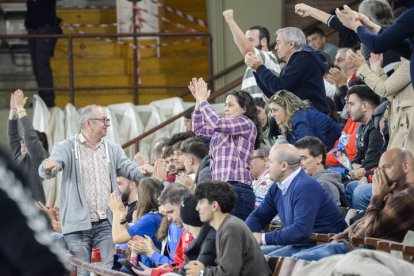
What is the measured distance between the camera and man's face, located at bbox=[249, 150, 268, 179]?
33.3 ft

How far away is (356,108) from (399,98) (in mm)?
1223

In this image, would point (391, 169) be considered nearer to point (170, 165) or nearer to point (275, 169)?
point (275, 169)

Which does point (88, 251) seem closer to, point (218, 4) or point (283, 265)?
point (283, 265)

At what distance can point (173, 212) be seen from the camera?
883 centimetres

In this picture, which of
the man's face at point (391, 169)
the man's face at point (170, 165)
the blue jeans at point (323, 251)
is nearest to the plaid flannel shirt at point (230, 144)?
the man's face at point (170, 165)

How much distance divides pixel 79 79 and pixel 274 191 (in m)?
10.4

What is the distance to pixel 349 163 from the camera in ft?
34.0

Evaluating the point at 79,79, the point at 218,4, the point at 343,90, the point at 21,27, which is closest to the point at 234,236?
the point at 343,90

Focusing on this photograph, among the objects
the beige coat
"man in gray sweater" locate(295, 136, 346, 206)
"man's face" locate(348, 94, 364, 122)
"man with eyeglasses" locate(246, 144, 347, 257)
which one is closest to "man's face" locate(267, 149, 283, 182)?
"man with eyeglasses" locate(246, 144, 347, 257)

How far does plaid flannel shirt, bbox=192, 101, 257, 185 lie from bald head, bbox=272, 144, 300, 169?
3.64 feet

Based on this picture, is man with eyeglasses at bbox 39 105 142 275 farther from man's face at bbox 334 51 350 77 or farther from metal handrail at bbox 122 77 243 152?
metal handrail at bbox 122 77 243 152

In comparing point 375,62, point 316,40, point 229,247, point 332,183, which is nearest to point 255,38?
point 316,40

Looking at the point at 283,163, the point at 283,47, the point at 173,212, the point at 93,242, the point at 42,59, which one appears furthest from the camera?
the point at 42,59

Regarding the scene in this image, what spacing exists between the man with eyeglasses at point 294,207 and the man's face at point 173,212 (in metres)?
0.62
